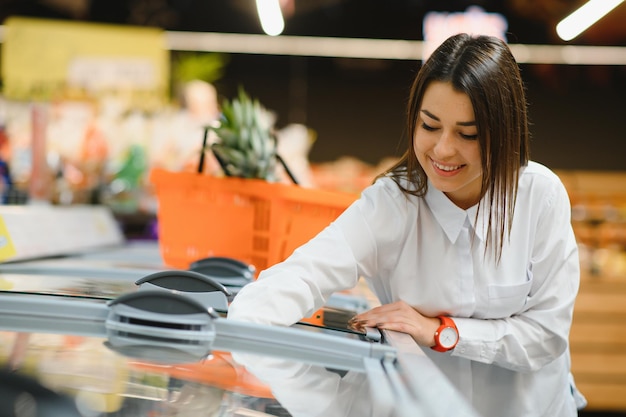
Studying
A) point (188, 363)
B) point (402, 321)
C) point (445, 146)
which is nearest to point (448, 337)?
point (402, 321)

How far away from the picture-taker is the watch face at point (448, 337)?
58.6 inches

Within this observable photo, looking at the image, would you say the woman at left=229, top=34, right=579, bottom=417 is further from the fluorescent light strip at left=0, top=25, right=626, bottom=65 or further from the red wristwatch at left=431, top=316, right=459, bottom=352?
the fluorescent light strip at left=0, top=25, right=626, bottom=65

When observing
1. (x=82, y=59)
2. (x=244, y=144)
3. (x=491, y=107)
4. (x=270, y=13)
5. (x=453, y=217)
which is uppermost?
(x=270, y=13)

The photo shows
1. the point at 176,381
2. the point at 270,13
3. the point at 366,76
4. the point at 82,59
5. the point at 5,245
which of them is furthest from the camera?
the point at 366,76

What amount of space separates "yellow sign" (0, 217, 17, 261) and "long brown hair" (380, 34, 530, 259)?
3.79ft

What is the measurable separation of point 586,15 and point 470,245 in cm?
286

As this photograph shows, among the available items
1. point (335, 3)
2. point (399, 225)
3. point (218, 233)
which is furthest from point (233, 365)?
point (335, 3)

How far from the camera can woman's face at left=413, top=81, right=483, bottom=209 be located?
4.63ft

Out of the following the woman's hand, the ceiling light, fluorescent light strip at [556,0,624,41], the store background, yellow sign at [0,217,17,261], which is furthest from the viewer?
the store background

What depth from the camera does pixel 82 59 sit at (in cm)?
566

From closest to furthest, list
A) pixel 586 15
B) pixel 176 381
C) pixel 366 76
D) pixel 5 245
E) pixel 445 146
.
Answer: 1. pixel 176 381
2. pixel 445 146
3. pixel 5 245
4. pixel 586 15
5. pixel 366 76

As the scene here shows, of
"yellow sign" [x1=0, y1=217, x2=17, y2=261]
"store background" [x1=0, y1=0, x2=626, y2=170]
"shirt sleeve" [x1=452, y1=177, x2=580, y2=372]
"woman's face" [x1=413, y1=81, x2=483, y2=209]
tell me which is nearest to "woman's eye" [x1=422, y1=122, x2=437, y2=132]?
"woman's face" [x1=413, y1=81, x2=483, y2=209]

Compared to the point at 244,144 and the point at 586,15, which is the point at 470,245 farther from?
the point at 586,15

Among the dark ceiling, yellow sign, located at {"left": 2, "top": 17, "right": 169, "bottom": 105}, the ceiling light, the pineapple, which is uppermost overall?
the dark ceiling
